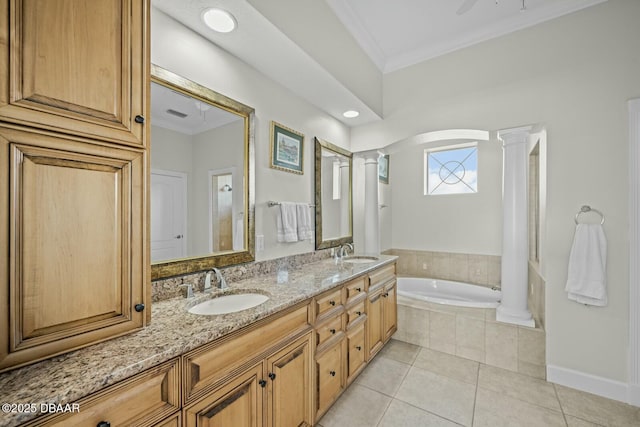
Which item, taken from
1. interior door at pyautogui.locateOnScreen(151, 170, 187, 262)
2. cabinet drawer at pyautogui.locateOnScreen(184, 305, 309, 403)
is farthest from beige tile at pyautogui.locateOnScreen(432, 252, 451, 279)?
interior door at pyautogui.locateOnScreen(151, 170, 187, 262)

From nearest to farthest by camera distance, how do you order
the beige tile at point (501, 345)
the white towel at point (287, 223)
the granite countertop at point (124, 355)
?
the granite countertop at point (124, 355) < the white towel at point (287, 223) < the beige tile at point (501, 345)

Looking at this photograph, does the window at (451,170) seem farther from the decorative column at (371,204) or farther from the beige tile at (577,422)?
the beige tile at (577,422)

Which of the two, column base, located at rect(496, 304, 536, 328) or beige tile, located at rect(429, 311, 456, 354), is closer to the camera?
column base, located at rect(496, 304, 536, 328)

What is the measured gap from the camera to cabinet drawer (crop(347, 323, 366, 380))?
6.53 feet

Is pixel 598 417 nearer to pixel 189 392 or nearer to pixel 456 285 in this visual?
pixel 456 285

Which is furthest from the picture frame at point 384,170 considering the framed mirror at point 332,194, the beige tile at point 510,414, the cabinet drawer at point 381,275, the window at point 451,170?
the beige tile at point 510,414

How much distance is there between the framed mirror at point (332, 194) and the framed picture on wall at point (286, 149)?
0.27 meters

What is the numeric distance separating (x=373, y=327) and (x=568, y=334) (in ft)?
5.01

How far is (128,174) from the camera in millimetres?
985

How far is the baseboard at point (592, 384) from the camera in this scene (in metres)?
1.95

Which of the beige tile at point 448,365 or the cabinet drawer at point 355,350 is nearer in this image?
the cabinet drawer at point 355,350

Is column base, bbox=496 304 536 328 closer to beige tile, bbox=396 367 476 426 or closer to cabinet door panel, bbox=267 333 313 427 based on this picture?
beige tile, bbox=396 367 476 426

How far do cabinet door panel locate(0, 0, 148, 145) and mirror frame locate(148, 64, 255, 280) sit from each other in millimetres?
474

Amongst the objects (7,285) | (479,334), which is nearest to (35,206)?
(7,285)
